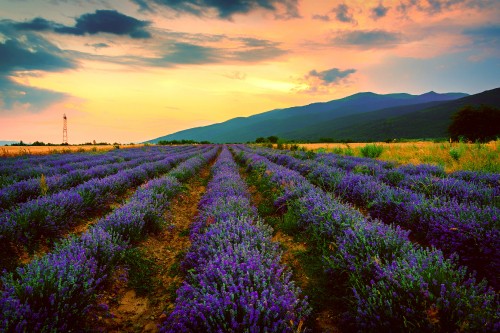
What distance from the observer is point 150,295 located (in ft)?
10.1

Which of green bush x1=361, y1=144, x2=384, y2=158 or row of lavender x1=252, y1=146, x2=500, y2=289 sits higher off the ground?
green bush x1=361, y1=144, x2=384, y2=158

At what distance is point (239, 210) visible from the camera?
441 cm

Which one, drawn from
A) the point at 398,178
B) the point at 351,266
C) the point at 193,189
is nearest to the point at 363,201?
the point at 398,178

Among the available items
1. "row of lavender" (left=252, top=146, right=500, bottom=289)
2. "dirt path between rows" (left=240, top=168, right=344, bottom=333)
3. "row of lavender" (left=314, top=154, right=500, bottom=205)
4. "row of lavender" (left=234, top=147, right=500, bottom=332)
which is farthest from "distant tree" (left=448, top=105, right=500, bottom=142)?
"row of lavender" (left=234, top=147, right=500, bottom=332)

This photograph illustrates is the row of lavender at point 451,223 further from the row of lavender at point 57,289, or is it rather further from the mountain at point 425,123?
the mountain at point 425,123

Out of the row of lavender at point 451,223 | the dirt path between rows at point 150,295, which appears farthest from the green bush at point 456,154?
the dirt path between rows at point 150,295

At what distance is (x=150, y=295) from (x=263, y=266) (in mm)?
1610

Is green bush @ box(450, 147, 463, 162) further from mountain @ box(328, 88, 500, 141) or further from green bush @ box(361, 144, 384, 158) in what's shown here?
mountain @ box(328, 88, 500, 141)

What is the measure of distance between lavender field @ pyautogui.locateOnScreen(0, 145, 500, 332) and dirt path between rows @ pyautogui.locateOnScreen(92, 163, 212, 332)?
0.6 inches

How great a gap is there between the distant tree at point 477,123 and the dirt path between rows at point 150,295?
54.6 m

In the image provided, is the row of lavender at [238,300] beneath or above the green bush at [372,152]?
beneath

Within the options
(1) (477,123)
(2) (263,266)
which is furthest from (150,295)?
(1) (477,123)

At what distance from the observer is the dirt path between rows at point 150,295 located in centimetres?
256

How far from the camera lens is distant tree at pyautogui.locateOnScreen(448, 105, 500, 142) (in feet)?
150
